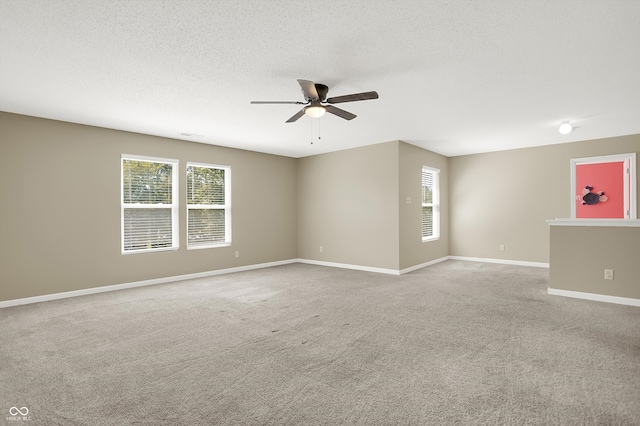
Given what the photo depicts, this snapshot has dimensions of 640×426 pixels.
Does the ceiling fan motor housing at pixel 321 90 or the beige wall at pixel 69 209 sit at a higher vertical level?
the ceiling fan motor housing at pixel 321 90

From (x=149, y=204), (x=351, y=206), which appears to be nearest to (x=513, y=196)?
(x=351, y=206)

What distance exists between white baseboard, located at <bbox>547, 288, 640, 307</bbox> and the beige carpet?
0.22 metres

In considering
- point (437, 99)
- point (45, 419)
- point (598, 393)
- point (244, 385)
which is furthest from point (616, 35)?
point (45, 419)

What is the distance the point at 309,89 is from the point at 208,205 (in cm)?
412

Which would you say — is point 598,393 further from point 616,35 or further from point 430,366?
point 616,35

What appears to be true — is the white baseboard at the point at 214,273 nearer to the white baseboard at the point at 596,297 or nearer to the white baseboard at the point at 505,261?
the white baseboard at the point at 505,261

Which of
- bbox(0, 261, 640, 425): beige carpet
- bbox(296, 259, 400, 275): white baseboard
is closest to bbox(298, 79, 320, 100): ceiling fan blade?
bbox(0, 261, 640, 425): beige carpet

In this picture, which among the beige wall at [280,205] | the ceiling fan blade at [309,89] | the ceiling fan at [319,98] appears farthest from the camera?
the beige wall at [280,205]

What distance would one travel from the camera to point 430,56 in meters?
2.92

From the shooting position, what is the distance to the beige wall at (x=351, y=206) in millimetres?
6445

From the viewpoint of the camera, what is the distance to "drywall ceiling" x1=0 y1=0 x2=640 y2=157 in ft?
7.48

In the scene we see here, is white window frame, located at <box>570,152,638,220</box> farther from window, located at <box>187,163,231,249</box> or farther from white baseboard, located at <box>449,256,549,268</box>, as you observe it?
window, located at <box>187,163,231,249</box>

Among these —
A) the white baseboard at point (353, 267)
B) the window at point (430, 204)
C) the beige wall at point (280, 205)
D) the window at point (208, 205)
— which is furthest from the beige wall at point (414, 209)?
the window at point (208, 205)

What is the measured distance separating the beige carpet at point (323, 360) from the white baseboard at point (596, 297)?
0.22 m
